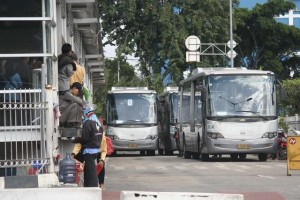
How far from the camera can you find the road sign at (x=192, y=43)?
49.5 metres

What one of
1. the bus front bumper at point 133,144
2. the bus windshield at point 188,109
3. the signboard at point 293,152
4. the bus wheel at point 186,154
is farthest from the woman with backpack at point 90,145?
the bus front bumper at point 133,144

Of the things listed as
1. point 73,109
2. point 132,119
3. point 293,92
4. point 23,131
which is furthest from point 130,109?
point 23,131

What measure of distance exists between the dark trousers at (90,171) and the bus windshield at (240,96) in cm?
1469

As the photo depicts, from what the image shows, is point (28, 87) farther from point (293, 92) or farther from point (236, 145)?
point (293, 92)

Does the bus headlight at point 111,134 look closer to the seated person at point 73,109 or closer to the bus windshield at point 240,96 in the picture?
the bus windshield at point 240,96

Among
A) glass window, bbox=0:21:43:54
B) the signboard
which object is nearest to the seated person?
glass window, bbox=0:21:43:54

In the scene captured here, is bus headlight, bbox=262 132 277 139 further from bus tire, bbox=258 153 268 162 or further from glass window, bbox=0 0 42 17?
glass window, bbox=0 0 42 17

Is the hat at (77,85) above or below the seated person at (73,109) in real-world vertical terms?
above

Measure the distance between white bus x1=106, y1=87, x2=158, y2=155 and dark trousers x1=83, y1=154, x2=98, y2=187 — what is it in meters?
24.0

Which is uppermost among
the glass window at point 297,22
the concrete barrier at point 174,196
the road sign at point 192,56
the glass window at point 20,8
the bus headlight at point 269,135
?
the glass window at point 297,22

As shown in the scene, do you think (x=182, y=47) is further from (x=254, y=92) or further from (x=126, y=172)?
(x=126, y=172)

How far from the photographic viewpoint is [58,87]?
17562 mm

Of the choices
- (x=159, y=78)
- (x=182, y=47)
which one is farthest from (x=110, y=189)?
(x=159, y=78)

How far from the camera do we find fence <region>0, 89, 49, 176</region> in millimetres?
15086
